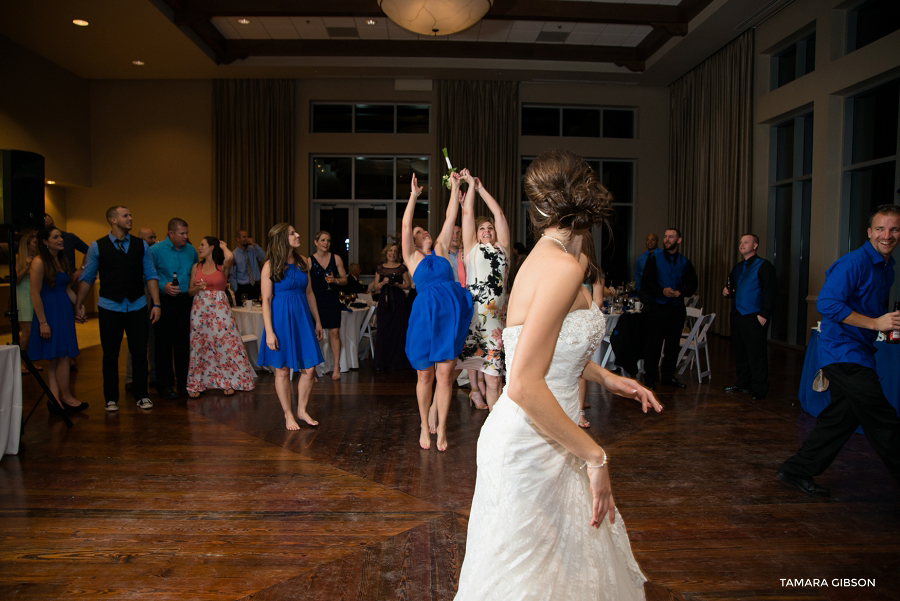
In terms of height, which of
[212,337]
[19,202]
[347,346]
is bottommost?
[347,346]

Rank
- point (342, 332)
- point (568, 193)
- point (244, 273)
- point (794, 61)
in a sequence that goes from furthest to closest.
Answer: point (244, 273) → point (794, 61) → point (342, 332) → point (568, 193)

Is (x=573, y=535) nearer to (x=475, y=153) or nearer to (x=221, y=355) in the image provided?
(x=221, y=355)

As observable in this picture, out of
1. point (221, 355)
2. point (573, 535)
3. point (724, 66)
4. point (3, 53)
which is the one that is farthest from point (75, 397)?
point (724, 66)

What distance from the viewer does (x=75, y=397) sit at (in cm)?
513

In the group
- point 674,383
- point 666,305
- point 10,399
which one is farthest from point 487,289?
point 10,399

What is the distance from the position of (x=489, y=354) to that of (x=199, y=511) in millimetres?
2219

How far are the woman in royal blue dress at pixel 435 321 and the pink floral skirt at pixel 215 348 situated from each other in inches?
100

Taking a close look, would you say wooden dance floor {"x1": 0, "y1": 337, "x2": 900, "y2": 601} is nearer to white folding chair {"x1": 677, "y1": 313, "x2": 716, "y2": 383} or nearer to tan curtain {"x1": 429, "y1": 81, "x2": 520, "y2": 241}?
white folding chair {"x1": 677, "y1": 313, "x2": 716, "y2": 383}

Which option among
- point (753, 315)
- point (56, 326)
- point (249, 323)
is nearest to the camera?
point (56, 326)

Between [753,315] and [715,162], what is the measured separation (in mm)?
5570

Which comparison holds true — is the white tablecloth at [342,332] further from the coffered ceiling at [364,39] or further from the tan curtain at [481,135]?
the tan curtain at [481,135]

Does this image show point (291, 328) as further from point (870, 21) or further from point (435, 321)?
point (870, 21)

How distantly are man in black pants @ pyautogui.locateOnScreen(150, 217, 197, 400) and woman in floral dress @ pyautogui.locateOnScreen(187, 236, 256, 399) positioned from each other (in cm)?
9

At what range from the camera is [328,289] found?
6.04 metres
